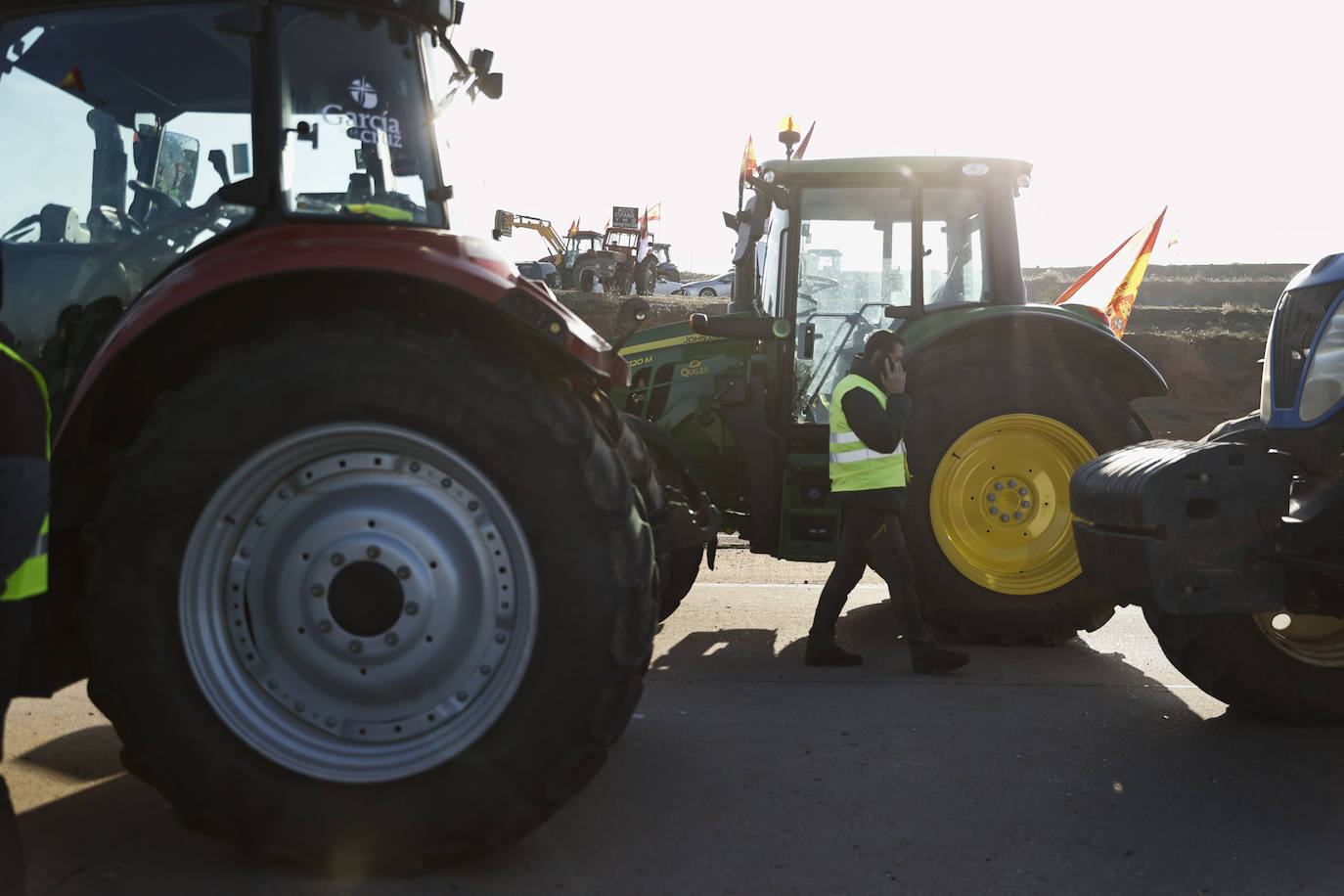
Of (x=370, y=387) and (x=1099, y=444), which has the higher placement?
(x=370, y=387)

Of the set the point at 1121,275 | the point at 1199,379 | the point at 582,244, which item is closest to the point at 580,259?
the point at 582,244

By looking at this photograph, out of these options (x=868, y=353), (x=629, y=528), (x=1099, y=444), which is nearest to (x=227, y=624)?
(x=629, y=528)

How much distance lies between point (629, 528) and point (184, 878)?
1414 millimetres

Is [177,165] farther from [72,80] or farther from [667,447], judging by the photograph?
[667,447]

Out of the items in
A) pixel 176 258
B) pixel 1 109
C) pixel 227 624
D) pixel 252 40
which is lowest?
pixel 227 624

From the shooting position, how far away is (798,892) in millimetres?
2875

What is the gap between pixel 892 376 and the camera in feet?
18.1

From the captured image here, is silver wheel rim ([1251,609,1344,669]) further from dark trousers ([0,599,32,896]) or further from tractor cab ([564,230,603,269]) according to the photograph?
tractor cab ([564,230,603,269])

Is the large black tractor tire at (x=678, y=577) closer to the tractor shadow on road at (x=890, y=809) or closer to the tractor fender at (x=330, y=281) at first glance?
the tractor shadow on road at (x=890, y=809)

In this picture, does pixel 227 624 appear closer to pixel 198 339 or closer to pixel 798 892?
pixel 198 339

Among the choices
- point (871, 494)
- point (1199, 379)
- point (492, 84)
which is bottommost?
point (1199, 379)

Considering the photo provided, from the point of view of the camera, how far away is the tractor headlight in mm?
3934

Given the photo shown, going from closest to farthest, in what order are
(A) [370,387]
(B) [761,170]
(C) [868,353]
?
1. (A) [370,387]
2. (C) [868,353]
3. (B) [761,170]

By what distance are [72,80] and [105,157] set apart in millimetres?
222
